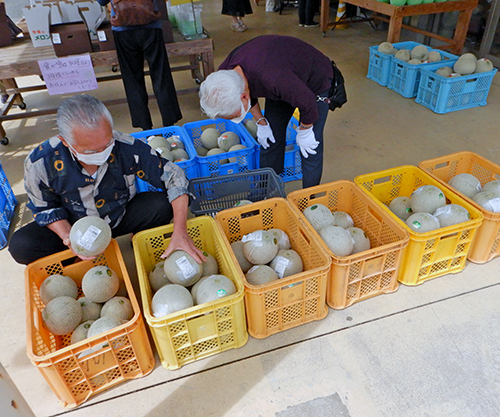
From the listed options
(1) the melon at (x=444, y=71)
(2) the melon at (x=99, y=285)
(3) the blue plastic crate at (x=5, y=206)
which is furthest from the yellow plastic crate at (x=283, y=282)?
(1) the melon at (x=444, y=71)

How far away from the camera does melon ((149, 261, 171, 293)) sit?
1788 mm

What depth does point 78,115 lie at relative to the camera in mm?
1454

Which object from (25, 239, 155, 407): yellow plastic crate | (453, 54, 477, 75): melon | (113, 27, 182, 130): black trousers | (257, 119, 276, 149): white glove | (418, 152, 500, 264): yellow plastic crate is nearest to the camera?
(25, 239, 155, 407): yellow plastic crate

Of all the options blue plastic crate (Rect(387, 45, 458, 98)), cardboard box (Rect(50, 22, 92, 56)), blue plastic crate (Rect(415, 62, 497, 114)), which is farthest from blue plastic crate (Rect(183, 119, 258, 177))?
blue plastic crate (Rect(387, 45, 458, 98))

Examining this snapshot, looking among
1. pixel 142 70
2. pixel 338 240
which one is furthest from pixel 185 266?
pixel 142 70

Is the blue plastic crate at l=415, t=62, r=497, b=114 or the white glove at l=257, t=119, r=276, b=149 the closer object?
the white glove at l=257, t=119, r=276, b=149

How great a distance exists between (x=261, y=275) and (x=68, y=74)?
263 centimetres

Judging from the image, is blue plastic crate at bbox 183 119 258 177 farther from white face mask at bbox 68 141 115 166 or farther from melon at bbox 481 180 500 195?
melon at bbox 481 180 500 195

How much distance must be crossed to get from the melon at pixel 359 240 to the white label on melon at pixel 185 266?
80 cm

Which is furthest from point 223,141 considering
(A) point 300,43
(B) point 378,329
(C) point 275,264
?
(B) point 378,329

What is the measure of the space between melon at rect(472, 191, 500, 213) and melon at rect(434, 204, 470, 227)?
0.15 m

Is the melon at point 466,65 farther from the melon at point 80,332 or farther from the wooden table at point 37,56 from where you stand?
the melon at point 80,332

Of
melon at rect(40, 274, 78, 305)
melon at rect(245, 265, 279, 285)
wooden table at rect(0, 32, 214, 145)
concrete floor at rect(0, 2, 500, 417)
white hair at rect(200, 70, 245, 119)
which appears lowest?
concrete floor at rect(0, 2, 500, 417)

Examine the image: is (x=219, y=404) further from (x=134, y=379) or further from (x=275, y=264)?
(x=275, y=264)
